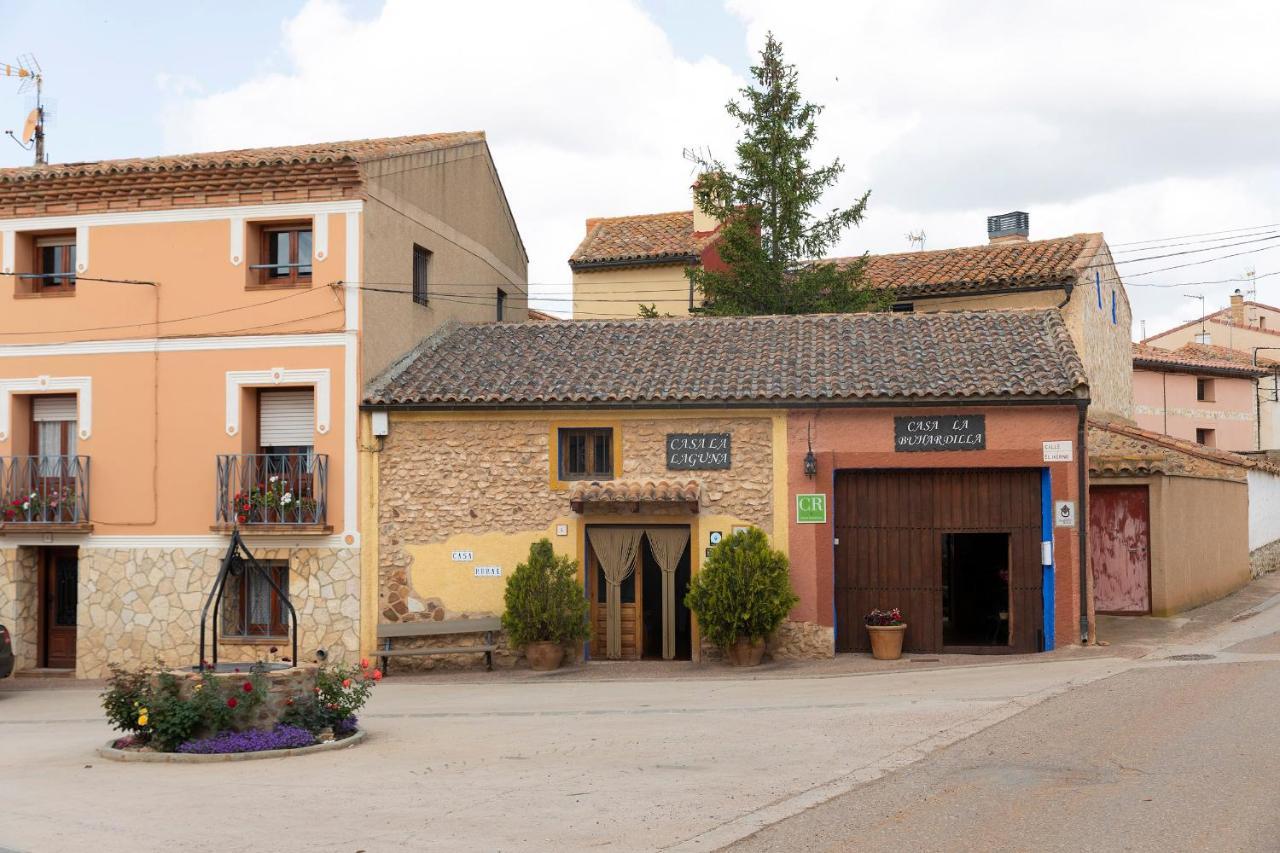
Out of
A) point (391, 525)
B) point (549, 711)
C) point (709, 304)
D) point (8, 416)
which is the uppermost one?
point (709, 304)

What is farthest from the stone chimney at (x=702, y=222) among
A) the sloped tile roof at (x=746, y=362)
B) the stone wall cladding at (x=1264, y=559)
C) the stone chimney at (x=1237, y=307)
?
the stone chimney at (x=1237, y=307)

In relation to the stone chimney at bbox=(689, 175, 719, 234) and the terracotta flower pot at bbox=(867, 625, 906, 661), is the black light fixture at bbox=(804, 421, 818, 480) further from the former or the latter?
the stone chimney at bbox=(689, 175, 719, 234)

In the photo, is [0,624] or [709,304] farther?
[709,304]

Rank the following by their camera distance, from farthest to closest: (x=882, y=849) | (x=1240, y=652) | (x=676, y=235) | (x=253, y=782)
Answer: (x=676, y=235) < (x=1240, y=652) < (x=253, y=782) < (x=882, y=849)

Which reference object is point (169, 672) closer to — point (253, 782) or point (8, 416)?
point (253, 782)

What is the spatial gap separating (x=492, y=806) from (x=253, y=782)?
2386 millimetres

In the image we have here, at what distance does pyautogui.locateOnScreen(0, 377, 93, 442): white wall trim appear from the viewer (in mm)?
19547

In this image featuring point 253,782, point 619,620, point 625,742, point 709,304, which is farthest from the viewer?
point 709,304

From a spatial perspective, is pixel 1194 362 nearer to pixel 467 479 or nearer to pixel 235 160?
pixel 467 479

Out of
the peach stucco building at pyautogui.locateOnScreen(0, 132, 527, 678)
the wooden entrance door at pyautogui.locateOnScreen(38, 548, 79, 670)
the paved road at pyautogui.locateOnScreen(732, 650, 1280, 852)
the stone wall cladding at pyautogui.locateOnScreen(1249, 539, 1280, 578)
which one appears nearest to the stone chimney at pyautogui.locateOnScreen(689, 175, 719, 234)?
the peach stucco building at pyautogui.locateOnScreen(0, 132, 527, 678)

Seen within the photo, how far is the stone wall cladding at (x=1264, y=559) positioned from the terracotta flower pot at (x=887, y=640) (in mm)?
12278

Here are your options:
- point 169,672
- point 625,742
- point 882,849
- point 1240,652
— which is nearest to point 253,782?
point 169,672

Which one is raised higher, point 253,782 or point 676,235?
point 676,235

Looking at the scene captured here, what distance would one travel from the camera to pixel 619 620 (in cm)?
1856
